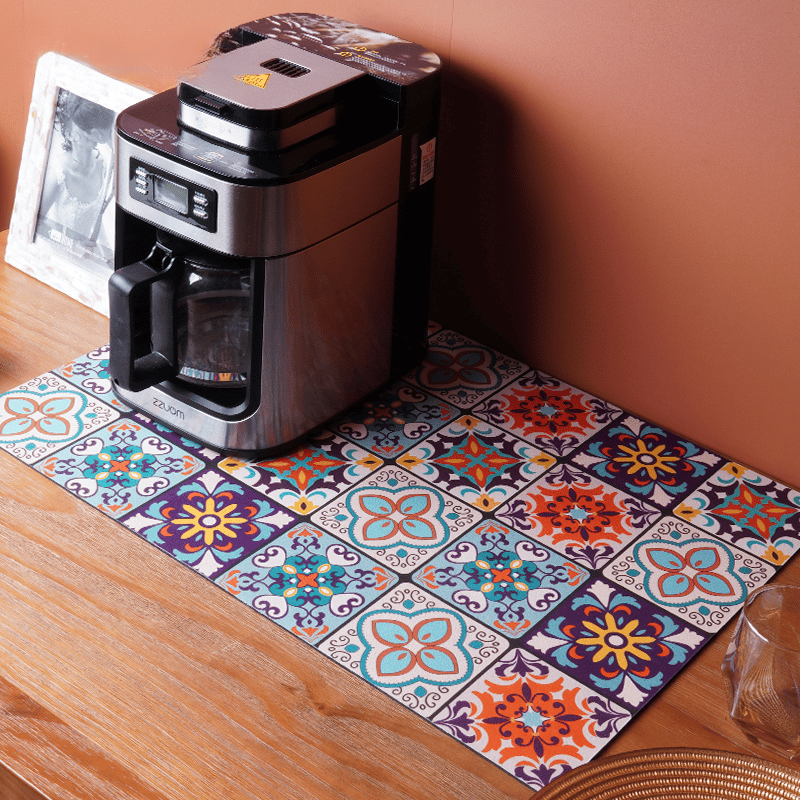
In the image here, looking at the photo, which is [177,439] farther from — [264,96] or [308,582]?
[264,96]

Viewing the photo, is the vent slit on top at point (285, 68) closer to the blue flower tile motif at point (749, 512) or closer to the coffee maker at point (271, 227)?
the coffee maker at point (271, 227)

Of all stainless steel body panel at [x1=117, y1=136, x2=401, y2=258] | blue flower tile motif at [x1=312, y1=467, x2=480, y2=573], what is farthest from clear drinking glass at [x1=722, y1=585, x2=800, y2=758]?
stainless steel body panel at [x1=117, y1=136, x2=401, y2=258]

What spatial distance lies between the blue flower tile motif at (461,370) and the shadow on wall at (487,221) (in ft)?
0.08

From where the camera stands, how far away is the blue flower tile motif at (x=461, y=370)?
4.44 feet

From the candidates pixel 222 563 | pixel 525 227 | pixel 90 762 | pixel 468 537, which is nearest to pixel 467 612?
pixel 468 537

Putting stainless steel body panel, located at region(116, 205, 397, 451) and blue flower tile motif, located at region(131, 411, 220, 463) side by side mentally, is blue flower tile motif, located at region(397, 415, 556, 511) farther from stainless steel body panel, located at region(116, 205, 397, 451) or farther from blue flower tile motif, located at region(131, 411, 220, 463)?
blue flower tile motif, located at region(131, 411, 220, 463)

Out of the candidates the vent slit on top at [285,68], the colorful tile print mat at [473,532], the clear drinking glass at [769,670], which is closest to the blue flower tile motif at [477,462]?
the colorful tile print mat at [473,532]

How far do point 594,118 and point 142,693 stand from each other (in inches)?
30.4

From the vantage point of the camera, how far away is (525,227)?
1340mm

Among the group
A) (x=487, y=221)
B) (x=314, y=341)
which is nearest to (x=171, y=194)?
(x=314, y=341)

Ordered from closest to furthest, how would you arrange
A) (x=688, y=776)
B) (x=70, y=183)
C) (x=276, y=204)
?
1. (x=688, y=776)
2. (x=276, y=204)
3. (x=70, y=183)

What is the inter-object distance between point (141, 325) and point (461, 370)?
426 millimetres

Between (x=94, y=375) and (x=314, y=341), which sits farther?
(x=94, y=375)

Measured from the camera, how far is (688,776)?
0.74 meters
